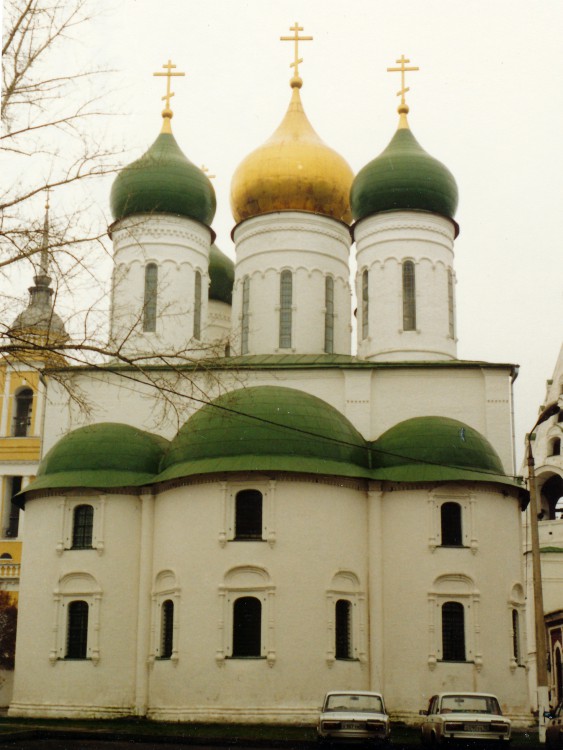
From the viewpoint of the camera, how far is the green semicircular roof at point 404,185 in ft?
90.6

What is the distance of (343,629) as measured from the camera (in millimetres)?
21969

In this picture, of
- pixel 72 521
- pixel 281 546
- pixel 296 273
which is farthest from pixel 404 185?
pixel 72 521

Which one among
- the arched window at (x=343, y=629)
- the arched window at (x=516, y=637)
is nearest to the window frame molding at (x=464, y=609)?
the arched window at (x=516, y=637)

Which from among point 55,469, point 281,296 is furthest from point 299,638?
point 281,296

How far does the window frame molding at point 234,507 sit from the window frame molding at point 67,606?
3283 millimetres

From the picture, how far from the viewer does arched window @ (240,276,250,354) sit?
93.6 ft

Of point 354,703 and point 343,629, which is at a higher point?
point 343,629

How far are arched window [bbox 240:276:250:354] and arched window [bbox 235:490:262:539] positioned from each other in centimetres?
708

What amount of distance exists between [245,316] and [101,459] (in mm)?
6815

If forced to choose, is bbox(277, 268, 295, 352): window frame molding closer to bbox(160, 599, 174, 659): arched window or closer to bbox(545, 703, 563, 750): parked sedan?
bbox(160, 599, 174, 659): arched window

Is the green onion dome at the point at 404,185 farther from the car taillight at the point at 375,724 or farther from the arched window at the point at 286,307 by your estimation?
the car taillight at the point at 375,724

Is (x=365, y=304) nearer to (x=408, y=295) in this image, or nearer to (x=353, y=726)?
(x=408, y=295)

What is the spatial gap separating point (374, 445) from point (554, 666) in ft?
55.4

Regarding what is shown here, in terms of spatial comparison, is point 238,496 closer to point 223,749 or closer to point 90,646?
point 90,646
